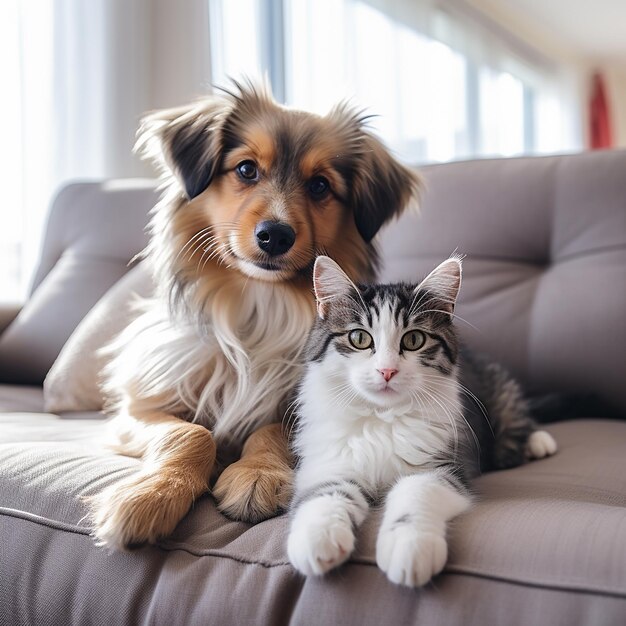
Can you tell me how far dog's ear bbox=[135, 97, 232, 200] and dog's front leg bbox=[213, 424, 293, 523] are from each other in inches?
20.5

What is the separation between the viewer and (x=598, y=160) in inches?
69.5

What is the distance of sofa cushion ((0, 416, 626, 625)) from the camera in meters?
0.75

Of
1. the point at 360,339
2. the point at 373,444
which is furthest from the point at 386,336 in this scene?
the point at 373,444

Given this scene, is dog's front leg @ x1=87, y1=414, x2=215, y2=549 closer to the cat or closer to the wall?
the cat

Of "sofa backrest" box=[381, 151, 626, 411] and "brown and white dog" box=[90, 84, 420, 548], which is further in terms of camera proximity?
"sofa backrest" box=[381, 151, 626, 411]

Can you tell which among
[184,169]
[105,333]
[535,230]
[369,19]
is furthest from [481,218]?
[369,19]

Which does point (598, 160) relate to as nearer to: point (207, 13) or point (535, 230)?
point (535, 230)

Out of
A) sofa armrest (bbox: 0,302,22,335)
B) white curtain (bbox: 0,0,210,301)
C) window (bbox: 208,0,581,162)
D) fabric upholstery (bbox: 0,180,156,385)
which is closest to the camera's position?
fabric upholstery (bbox: 0,180,156,385)

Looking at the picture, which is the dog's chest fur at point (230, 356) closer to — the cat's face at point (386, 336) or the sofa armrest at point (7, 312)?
the cat's face at point (386, 336)

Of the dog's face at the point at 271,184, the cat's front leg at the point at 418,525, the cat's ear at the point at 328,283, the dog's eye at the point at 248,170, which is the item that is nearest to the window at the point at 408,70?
the dog's face at the point at 271,184

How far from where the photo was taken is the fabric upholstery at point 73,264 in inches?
79.6

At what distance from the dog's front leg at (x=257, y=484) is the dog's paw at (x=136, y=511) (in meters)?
0.07

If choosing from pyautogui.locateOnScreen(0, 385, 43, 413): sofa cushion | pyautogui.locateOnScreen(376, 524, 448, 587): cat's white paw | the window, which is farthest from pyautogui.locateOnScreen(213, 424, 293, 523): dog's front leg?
the window

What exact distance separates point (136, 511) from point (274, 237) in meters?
0.54
